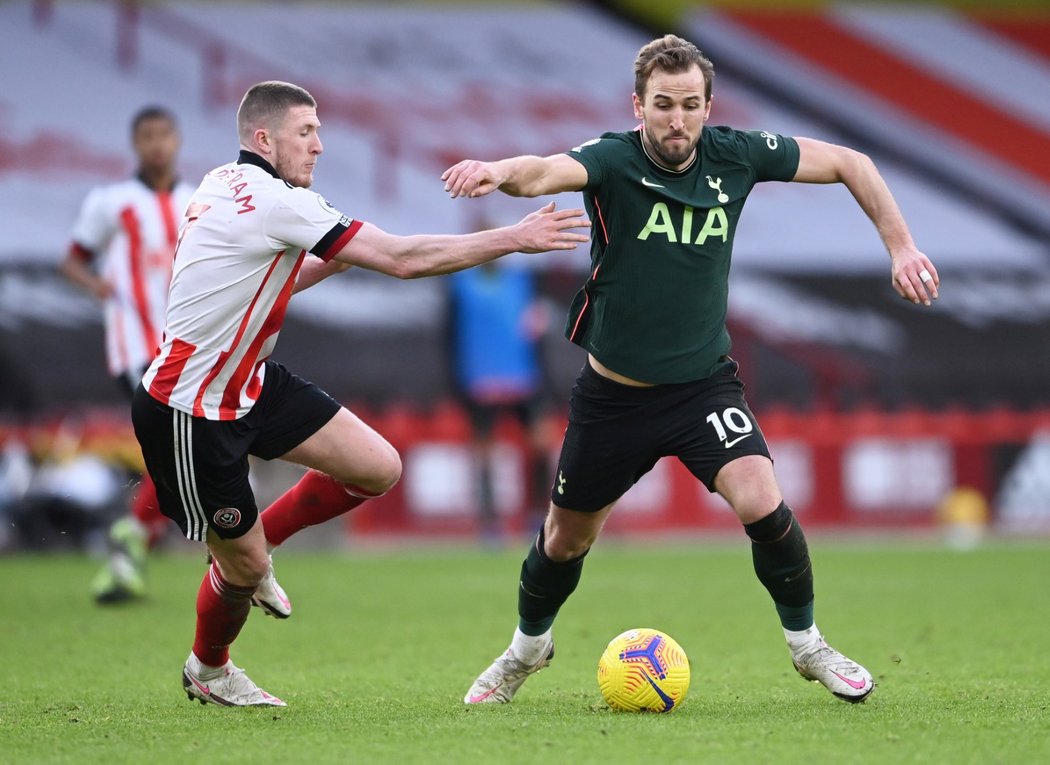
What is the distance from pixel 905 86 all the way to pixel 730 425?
1854cm

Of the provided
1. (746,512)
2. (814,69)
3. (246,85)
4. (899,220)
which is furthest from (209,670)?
(814,69)

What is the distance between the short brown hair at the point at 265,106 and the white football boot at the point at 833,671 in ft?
8.51

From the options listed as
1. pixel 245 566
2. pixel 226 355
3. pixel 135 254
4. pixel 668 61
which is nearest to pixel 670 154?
pixel 668 61

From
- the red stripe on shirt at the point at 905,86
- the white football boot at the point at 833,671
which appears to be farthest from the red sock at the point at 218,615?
the red stripe on shirt at the point at 905,86

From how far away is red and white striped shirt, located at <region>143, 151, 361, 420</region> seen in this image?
5.44m

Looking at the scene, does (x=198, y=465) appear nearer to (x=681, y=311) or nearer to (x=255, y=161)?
(x=255, y=161)

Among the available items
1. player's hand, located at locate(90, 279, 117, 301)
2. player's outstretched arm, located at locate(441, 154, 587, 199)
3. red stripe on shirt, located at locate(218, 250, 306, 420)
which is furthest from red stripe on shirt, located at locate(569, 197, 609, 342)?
player's hand, located at locate(90, 279, 117, 301)

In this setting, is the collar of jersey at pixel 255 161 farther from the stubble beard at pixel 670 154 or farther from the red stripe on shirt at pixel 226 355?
the stubble beard at pixel 670 154

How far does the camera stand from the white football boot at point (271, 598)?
603cm

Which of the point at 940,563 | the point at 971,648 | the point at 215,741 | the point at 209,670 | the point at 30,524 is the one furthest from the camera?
the point at 30,524

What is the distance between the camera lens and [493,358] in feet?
46.0

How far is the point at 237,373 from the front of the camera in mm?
5680

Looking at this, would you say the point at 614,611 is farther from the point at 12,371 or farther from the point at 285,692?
the point at 12,371

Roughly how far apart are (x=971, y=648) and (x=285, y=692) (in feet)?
10.1
